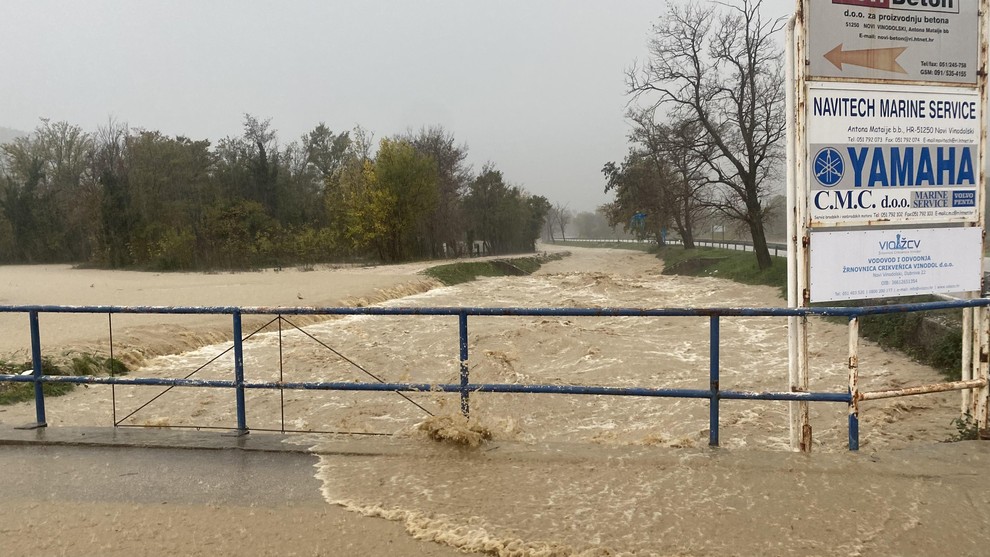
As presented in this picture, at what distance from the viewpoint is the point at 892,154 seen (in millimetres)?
5176

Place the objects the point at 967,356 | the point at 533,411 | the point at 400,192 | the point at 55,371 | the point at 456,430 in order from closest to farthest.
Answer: the point at 456,430
the point at 967,356
the point at 533,411
the point at 55,371
the point at 400,192

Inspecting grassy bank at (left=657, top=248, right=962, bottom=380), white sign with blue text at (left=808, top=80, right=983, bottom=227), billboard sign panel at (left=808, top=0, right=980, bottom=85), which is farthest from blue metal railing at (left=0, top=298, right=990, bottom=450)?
grassy bank at (left=657, top=248, right=962, bottom=380)

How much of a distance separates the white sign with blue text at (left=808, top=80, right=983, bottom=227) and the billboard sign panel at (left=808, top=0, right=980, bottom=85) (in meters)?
0.13

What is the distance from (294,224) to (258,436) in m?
52.6

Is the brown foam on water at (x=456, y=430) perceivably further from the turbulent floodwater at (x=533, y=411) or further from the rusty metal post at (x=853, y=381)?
the rusty metal post at (x=853, y=381)

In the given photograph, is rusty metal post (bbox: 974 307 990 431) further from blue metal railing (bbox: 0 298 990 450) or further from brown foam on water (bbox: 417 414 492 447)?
brown foam on water (bbox: 417 414 492 447)

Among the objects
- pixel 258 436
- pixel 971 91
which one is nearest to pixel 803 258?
pixel 971 91

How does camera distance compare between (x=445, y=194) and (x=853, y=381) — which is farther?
(x=445, y=194)

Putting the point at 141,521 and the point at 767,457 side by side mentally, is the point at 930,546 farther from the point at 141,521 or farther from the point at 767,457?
the point at 141,521

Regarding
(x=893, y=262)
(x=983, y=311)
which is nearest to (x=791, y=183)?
(x=893, y=262)

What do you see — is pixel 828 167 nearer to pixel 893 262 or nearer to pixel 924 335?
pixel 893 262

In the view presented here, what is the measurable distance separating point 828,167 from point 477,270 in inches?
1492

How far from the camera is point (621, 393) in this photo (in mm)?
4656

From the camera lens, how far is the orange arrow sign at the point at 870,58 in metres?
5.01
